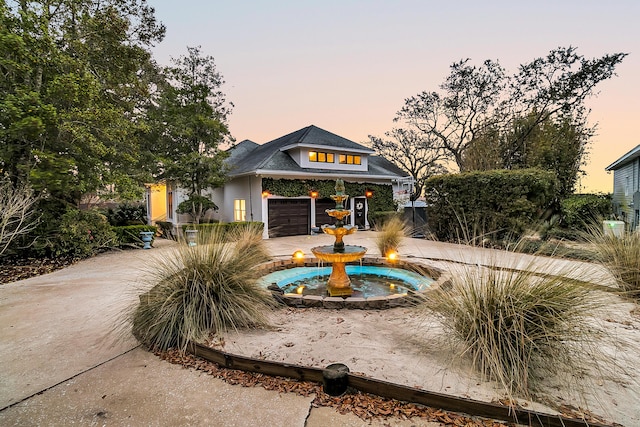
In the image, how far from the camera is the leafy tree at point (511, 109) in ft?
46.7

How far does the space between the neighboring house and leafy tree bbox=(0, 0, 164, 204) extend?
16.6 meters

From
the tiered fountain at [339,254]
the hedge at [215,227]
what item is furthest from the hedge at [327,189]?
the tiered fountain at [339,254]

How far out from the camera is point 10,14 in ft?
22.7

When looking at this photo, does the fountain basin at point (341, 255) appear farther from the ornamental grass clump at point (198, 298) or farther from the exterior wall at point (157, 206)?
the exterior wall at point (157, 206)

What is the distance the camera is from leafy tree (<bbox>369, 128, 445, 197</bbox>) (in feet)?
70.9

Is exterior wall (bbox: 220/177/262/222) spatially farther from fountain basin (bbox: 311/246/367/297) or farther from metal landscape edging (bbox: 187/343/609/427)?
metal landscape edging (bbox: 187/343/609/427)

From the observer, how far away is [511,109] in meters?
16.6

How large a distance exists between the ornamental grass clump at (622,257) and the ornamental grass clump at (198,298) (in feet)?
16.3

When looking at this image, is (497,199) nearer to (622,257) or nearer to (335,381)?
(622,257)

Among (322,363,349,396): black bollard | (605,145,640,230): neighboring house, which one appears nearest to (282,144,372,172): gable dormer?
(605,145,640,230): neighboring house

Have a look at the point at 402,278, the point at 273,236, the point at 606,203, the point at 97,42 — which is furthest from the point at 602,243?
the point at 97,42

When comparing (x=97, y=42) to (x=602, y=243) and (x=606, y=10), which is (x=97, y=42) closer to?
(x=602, y=243)

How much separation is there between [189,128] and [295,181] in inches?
201

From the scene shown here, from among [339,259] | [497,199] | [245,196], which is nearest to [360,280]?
[339,259]
